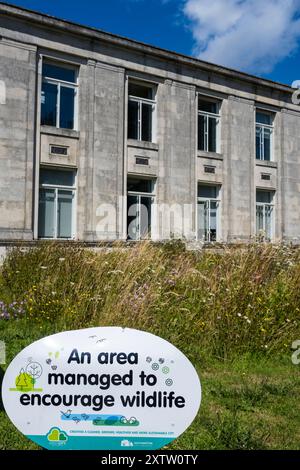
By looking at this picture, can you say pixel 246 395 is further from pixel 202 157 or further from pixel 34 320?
pixel 202 157

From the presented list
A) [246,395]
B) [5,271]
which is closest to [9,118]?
[5,271]

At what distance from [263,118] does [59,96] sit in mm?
13260

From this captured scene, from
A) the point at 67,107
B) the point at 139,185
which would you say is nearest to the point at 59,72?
the point at 67,107

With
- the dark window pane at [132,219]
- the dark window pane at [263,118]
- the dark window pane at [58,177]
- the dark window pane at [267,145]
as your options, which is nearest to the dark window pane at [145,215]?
the dark window pane at [132,219]

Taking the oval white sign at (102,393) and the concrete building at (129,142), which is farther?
the concrete building at (129,142)

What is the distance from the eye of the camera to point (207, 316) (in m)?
7.75

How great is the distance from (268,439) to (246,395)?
3.62 feet

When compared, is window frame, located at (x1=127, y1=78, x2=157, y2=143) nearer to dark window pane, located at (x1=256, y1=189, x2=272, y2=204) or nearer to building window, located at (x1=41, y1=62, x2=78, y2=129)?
building window, located at (x1=41, y1=62, x2=78, y2=129)

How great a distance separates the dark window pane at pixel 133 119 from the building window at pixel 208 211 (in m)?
4.79

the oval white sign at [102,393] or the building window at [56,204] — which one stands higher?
the building window at [56,204]

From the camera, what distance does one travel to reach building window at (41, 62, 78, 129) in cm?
2083

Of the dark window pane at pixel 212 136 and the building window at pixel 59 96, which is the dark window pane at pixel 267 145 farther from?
the building window at pixel 59 96

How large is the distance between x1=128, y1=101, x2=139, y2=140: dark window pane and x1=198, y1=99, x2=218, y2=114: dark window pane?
14.4 ft

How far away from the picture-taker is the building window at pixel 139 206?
23.0 metres
